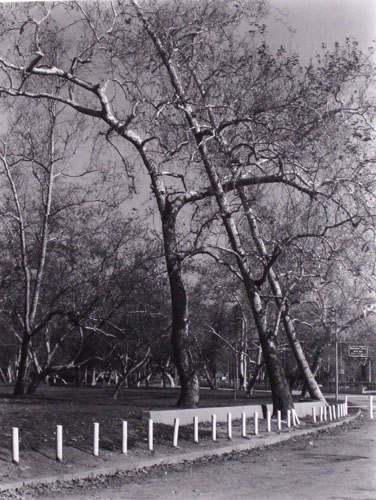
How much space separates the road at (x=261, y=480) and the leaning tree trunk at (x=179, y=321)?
5.90m

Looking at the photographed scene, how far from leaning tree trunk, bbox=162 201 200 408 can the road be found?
19.4 feet

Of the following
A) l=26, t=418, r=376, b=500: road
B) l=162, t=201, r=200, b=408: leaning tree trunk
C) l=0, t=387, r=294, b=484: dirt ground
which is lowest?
l=26, t=418, r=376, b=500: road

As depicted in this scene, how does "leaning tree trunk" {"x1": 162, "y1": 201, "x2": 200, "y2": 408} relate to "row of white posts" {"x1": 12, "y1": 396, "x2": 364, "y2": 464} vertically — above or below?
above

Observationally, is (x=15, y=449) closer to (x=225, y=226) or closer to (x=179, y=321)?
(x=179, y=321)

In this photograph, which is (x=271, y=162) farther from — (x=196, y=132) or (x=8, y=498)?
(x=8, y=498)

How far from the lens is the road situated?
1111 centimetres

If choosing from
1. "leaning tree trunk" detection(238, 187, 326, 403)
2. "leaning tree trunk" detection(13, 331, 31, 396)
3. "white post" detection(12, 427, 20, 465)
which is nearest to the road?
"white post" detection(12, 427, 20, 465)

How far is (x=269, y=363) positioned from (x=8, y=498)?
15.2 m

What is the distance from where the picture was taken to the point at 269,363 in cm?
2484

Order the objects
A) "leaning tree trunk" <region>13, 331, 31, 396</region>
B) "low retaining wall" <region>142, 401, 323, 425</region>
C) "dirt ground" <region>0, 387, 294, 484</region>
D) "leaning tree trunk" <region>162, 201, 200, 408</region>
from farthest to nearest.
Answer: "leaning tree trunk" <region>13, 331, 31, 396</region>
"leaning tree trunk" <region>162, 201, 200, 408</region>
"low retaining wall" <region>142, 401, 323, 425</region>
"dirt ground" <region>0, 387, 294, 484</region>

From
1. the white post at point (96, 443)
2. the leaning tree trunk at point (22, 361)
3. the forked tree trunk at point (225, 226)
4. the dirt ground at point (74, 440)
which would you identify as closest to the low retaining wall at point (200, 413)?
the dirt ground at point (74, 440)

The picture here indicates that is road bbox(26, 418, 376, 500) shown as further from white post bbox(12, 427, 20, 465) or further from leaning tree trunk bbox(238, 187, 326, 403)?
leaning tree trunk bbox(238, 187, 326, 403)

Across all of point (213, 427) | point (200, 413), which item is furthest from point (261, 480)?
point (200, 413)

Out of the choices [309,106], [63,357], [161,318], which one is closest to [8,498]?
[309,106]
